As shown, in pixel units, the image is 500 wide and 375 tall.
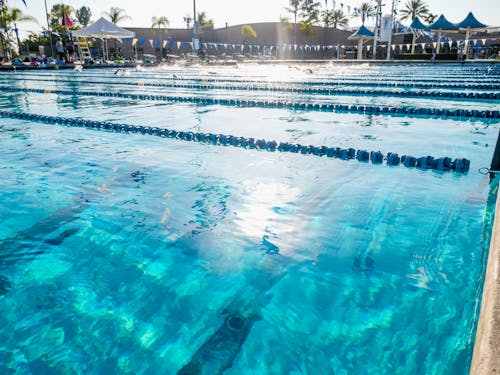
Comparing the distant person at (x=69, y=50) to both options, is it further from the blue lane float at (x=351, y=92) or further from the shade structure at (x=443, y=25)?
the shade structure at (x=443, y=25)

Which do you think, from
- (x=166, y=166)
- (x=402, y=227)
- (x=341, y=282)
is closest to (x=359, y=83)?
(x=166, y=166)

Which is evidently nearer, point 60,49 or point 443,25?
point 443,25

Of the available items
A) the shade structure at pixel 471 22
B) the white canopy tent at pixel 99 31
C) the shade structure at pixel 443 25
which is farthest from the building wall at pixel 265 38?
the shade structure at pixel 471 22

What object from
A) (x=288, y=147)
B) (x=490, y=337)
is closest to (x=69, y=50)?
(x=288, y=147)

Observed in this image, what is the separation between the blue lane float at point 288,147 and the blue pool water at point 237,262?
0.16 metres

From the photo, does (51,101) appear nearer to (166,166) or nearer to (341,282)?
(166,166)

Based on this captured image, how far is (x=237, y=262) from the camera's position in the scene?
8.41 feet

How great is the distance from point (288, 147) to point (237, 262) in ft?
9.72

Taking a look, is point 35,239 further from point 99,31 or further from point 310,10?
point 310,10

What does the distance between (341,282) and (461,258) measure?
0.90m

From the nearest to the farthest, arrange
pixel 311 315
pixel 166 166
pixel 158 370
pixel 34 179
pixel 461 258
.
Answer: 1. pixel 158 370
2. pixel 311 315
3. pixel 461 258
4. pixel 34 179
5. pixel 166 166

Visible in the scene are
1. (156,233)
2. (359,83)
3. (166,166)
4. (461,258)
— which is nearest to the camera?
(461,258)

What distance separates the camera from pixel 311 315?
82.5 inches

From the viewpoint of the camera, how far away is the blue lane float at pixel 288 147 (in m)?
4.39
